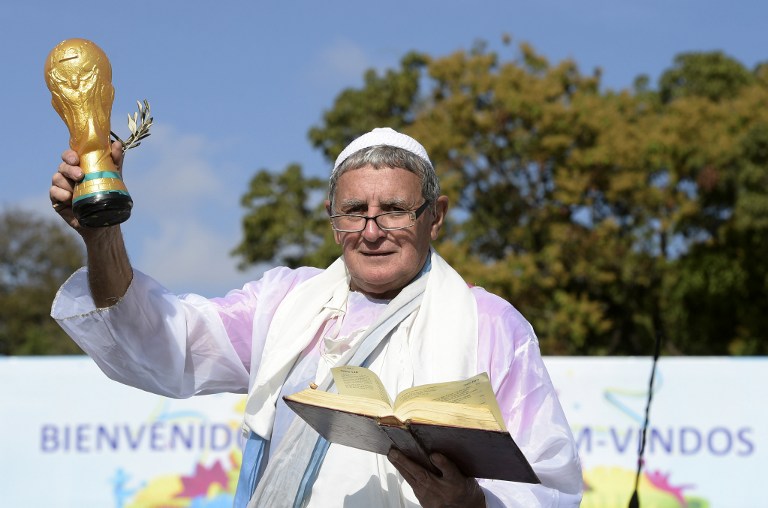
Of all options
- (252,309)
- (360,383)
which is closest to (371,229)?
(252,309)

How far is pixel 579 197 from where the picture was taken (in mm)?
21344

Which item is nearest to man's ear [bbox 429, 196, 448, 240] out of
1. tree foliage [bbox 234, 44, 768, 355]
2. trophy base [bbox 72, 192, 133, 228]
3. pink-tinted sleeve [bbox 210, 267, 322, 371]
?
pink-tinted sleeve [bbox 210, 267, 322, 371]

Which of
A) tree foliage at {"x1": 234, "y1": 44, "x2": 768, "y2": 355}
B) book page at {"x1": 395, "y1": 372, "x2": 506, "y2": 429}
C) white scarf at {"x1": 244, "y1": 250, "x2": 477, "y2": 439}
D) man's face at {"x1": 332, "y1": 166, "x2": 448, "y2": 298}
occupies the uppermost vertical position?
tree foliage at {"x1": 234, "y1": 44, "x2": 768, "y2": 355}

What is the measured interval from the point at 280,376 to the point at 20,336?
40.8 metres

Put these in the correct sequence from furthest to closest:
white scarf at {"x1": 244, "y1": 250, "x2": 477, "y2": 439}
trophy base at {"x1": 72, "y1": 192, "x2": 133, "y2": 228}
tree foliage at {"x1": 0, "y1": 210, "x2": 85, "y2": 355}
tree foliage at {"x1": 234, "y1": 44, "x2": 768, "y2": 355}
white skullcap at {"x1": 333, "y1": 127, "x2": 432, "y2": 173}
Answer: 1. tree foliage at {"x1": 0, "y1": 210, "x2": 85, "y2": 355}
2. tree foliage at {"x1": 234, "y1": 44, "x2": 768, "y2": 355}
3. white skullcap at {"x1": 333, "y1": 127, "x2": 432, "y2": 173}
4. white scarf at {"x1": 244, "y1": 250, "x2": 477, "y2": 439}
5. trophy base at {"x1": 72, "y1": 192, "x2": 133, "y2": 228}

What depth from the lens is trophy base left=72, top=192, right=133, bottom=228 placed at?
9.02 ft

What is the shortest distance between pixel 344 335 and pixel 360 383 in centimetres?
66

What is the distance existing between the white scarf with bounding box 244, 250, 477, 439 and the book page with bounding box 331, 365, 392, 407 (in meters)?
0.44

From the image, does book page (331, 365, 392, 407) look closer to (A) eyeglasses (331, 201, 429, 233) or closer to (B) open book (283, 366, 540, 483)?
(B) open book (283, 366, 540, 483)

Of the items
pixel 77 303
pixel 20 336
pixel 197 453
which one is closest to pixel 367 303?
pixel 77 303

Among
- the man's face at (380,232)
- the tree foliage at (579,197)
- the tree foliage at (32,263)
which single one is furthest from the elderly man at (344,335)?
the tree foliage at (32,263)

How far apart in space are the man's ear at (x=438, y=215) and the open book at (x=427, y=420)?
849 millimetres

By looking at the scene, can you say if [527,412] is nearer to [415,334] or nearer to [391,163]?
[415,334]

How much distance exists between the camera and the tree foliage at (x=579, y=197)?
69.6 ft
